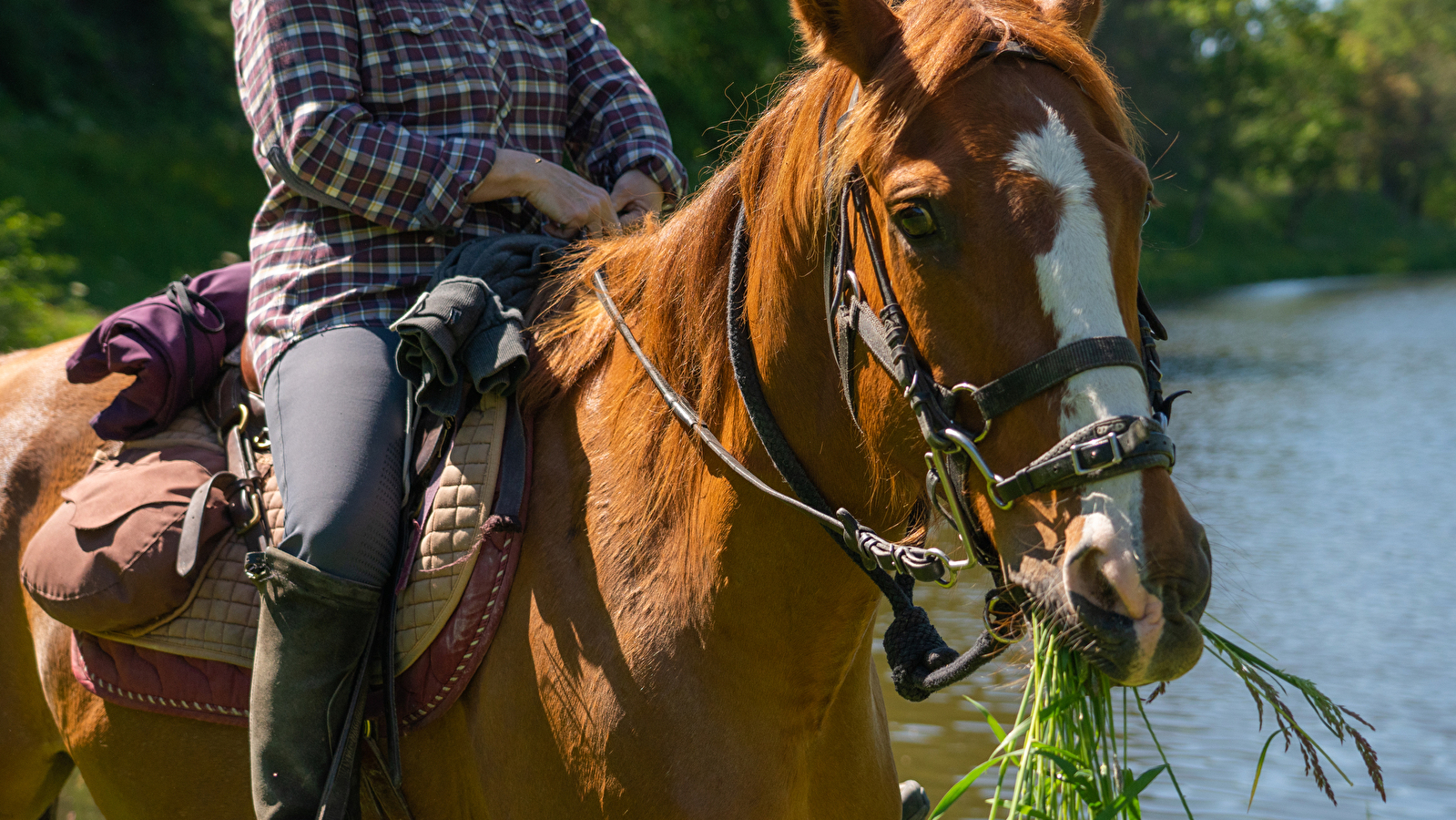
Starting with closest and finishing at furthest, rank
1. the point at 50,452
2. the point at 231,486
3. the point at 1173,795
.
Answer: the point at 231,486
the point at 50,452
the point at 1173,795

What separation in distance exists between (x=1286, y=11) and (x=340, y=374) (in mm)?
37227

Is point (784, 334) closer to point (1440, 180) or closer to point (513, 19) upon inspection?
point (513, 19)

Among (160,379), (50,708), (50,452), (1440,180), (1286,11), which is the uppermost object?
(160,379)

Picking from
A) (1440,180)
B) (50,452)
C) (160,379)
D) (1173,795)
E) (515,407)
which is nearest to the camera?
(515,407)

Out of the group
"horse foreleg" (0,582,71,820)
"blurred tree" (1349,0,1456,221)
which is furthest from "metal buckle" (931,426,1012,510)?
"blurred tree" (1349,0,1456,221)

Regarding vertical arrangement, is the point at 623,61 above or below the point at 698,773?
above

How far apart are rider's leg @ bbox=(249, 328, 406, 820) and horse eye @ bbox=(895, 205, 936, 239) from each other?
1.28 m

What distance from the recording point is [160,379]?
10.00ft

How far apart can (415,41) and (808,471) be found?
5.18 ft

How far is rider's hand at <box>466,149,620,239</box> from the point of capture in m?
2.91

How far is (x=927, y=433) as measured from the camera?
1.80m

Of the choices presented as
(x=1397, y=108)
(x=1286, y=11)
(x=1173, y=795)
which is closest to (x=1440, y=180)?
(x=1397, y=108)

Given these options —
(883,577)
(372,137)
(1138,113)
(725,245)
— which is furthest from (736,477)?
(372,137)

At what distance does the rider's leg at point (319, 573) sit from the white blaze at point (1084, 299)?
57.6 inches
